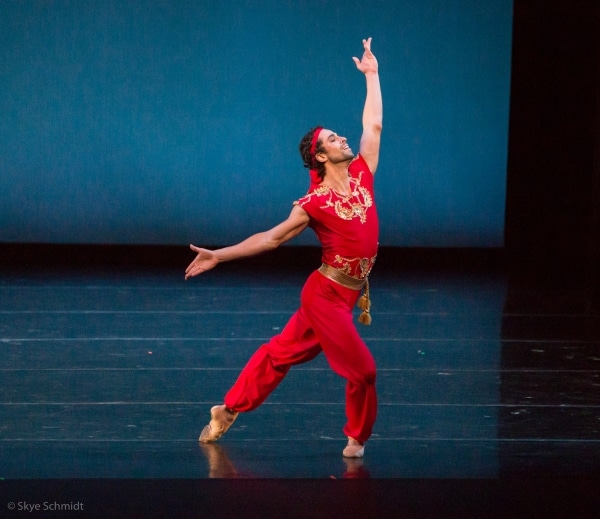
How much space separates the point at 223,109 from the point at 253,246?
409 cm

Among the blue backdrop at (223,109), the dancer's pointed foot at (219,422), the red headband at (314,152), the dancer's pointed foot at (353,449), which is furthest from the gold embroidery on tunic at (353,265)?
the blue backdrop at (223,109)

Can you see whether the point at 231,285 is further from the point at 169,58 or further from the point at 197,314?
the point at 169,58

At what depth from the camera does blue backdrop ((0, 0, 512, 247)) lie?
6996mm

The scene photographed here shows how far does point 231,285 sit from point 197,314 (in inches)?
38.9

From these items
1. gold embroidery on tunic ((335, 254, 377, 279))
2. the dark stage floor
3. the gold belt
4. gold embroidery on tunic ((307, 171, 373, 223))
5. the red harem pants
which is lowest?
the dark stage floor

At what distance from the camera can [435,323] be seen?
5.54 metres

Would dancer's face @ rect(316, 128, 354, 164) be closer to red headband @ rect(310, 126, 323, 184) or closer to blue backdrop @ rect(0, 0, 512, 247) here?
red headband @ rect(310, 126, 323, 184)

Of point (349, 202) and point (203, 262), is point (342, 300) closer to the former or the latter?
point (349, 202)

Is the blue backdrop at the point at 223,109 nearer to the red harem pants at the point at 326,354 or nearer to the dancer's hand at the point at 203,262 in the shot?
the red harem pants at the point at 326,354

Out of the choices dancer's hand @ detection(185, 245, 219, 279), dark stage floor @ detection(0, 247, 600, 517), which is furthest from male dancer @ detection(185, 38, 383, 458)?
dark stage floor @ detection(0, 247, 600, 517)

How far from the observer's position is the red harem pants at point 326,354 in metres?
3.16

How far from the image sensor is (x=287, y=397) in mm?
4062

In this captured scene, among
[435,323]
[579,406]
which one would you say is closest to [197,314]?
[435,323]

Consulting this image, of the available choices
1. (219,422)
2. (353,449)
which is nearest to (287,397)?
(219,422)
